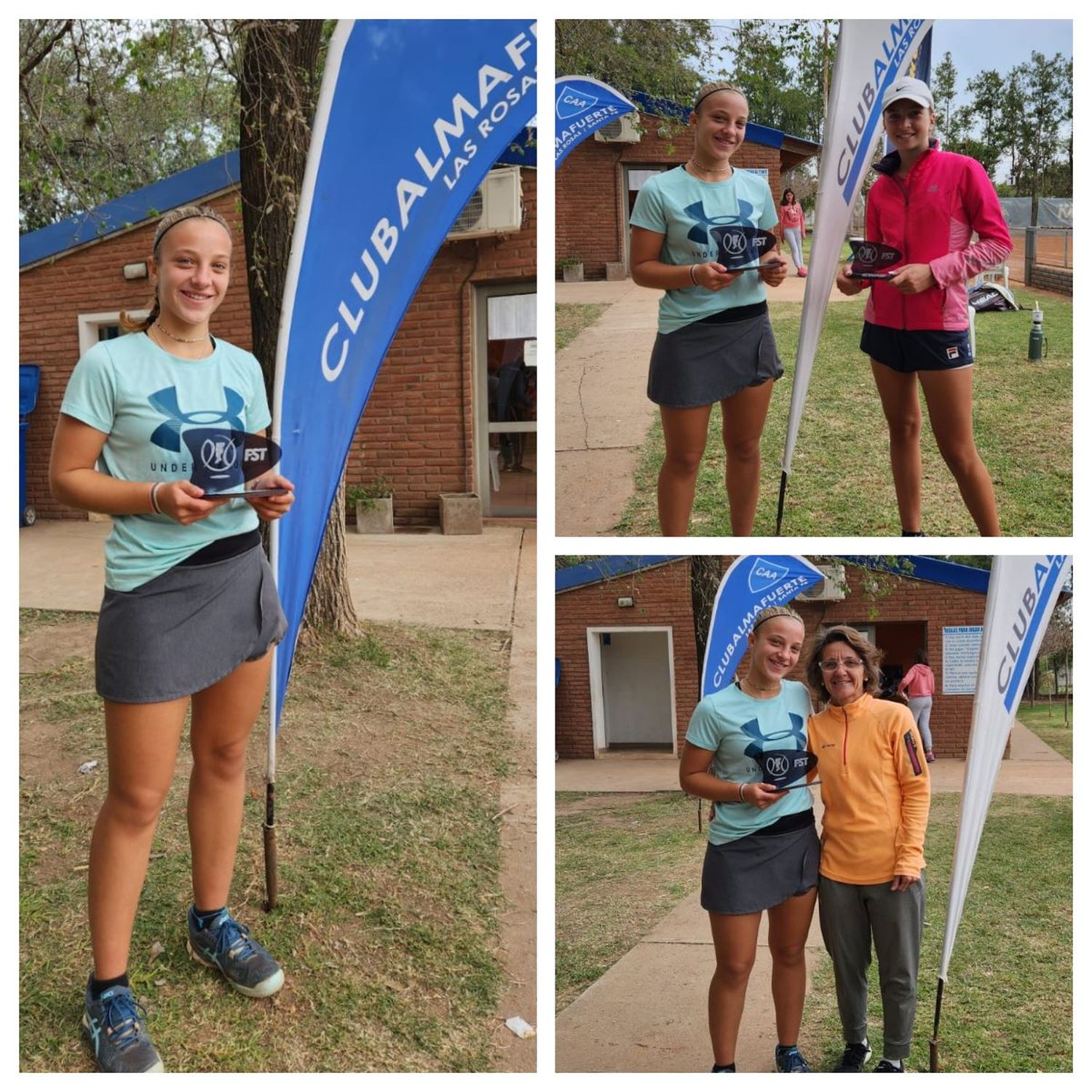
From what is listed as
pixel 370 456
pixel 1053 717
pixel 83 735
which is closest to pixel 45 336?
pixel 370 456

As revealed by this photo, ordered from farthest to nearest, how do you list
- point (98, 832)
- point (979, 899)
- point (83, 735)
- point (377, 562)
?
point (377, 562) < point (979, 899) < point (83, 735) < point (98, 832)

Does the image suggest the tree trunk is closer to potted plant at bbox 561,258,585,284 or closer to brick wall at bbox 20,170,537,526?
potted plant at bbox 561,258,585,284

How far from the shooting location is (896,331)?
3.00m

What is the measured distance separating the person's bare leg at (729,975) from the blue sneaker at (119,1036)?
150cm

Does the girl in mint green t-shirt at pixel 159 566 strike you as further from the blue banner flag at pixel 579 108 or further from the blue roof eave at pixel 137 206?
the blue roof eave at pixel 137 206

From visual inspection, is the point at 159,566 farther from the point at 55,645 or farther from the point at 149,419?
the point at 55,645

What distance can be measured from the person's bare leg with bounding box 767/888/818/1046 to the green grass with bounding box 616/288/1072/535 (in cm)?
166

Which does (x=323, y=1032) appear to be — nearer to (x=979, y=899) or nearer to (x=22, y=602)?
(x=979, y=899)

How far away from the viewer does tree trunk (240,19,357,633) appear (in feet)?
15.0

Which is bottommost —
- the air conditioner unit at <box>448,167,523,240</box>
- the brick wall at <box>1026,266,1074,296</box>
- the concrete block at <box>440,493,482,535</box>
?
the concrete block at <box>440,493,482,535</box>

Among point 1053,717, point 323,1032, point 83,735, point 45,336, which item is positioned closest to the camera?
point 323,1032

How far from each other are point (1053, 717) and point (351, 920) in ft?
44.9

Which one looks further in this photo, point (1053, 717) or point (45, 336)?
point (1053, 717)

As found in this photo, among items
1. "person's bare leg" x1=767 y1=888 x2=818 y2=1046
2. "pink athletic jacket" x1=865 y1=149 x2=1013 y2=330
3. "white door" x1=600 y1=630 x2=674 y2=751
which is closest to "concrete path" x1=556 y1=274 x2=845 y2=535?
"white door" x1=600 y1=630 x2=674 y2=751
